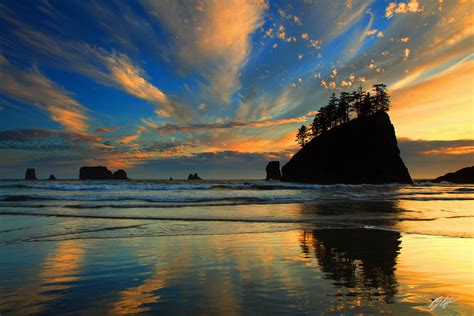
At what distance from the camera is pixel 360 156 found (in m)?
72.7

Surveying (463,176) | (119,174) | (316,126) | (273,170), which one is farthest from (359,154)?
(119,174)

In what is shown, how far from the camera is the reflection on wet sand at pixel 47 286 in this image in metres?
4.16

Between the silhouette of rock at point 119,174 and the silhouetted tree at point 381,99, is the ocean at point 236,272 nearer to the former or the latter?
the silhouetted tree at point 381,99

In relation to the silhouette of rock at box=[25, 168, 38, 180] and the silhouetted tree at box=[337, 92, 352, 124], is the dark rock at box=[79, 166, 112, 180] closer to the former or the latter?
the silhouette of rock at box=[25, 168, 38, 180]

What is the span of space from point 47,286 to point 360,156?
249 ft

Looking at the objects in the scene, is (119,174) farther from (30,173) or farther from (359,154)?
(359,154)

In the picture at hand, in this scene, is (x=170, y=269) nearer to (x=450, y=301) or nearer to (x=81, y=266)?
(x=81, y=266)

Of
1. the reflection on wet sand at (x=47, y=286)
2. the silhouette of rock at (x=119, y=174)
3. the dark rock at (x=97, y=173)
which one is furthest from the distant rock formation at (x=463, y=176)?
the dark rock at (x=97, y=173)

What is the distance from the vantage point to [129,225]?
1244 cm

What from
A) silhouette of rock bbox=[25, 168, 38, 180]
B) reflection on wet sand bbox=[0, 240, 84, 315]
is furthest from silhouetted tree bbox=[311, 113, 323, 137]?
silhouette of rock bbox=[25, 168, 38, 180]

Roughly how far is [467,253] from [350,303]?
530 centimetres

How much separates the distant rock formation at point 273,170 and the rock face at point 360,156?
38736mm

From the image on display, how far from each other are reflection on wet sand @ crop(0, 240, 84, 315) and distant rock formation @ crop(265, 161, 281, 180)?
372 feet

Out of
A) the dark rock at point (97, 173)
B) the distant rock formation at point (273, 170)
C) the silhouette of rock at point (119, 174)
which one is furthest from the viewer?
the dark rock at point (97, 173)
